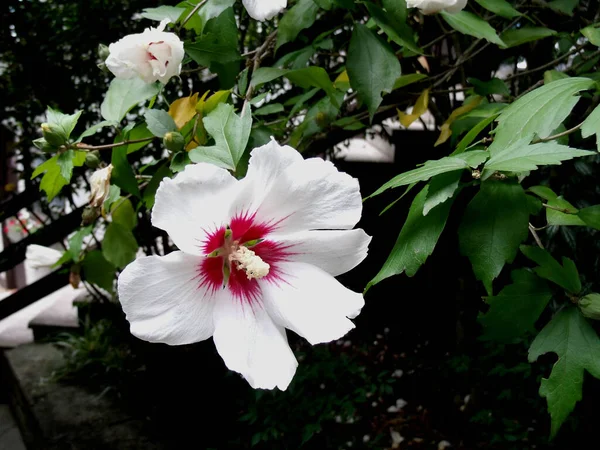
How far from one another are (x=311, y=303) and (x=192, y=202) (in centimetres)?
18

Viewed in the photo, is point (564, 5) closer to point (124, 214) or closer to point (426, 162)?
point (426, 162)

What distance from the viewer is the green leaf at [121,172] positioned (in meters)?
0.87

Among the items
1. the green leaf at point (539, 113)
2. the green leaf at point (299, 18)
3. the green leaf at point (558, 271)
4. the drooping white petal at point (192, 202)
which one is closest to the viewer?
the drooping white petal at point (192, 202)

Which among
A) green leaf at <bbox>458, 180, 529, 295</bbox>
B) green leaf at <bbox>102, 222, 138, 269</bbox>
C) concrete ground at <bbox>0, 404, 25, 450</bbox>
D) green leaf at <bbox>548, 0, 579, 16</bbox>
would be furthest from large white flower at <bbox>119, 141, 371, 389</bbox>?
concrete ground at <bbox>0, 404, 25, 450</bbox>

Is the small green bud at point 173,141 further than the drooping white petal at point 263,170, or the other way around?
the small green bud at point 173,141

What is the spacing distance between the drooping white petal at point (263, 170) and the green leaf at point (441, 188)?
16cm

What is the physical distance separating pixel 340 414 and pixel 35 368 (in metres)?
1.64

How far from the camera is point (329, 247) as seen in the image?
0.64m

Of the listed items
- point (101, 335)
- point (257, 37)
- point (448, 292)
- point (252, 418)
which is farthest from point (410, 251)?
point (101, 335)

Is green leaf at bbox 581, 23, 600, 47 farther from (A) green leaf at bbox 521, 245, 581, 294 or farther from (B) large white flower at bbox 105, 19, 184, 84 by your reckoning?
(B) large white flower at bbox 105, 19, 184, 84

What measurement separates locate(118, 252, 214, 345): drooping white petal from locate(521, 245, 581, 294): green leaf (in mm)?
483

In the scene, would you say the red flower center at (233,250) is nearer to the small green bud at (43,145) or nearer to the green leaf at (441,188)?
the green leaf at (441,188)

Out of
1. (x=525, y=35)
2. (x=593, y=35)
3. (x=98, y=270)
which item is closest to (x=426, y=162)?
(x=593, y=35)

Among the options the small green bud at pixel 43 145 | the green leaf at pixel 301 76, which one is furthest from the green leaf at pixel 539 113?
the small green bud at pixel 43 145
